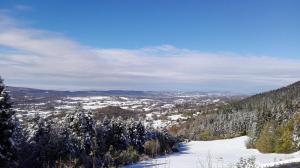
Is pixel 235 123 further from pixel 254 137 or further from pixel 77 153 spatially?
pixel 77 153

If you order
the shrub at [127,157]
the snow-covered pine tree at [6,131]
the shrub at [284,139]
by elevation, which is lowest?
the shrub at [127,157]

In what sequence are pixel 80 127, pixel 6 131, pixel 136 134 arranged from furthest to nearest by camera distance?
1. pixel 136 134
2. pixel 80 127
3. pixel 6 131

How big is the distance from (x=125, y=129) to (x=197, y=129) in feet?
236

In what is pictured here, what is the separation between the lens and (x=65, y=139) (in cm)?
4462

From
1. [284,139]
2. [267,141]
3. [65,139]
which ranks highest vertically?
[65,139]

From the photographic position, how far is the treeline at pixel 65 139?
94.5 ft

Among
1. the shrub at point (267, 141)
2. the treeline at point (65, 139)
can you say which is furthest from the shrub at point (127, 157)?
the shrub at point (267, 141)

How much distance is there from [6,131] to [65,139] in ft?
53.8

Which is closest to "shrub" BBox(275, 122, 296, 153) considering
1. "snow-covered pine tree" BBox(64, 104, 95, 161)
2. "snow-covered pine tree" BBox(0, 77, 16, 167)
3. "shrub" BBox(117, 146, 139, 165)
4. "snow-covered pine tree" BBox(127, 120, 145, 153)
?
"snow-covered pine tree" BBox(127, 120, 145, 153)

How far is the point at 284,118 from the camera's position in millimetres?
67938

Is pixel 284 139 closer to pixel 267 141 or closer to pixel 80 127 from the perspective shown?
pixel 267 141

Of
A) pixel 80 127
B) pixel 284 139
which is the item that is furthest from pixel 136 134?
pixel 284 139

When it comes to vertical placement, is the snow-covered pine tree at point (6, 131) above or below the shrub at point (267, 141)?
above

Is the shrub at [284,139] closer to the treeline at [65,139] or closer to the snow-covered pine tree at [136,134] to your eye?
the treeline at [65,139]
